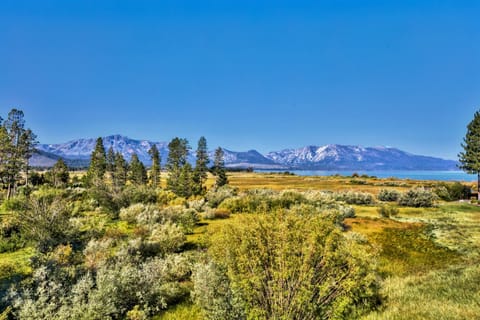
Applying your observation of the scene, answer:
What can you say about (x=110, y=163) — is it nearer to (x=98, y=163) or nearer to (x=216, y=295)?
(x=98, y=163)

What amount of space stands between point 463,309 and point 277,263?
4.55 m

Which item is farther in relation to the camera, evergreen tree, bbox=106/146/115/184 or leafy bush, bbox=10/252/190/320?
evergreen tree, bbox=106/146/115/184

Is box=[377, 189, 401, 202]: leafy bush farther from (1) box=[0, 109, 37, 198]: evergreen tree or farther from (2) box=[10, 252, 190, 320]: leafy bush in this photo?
(1) box=[0, 109, 37, 198]: evergreen tree

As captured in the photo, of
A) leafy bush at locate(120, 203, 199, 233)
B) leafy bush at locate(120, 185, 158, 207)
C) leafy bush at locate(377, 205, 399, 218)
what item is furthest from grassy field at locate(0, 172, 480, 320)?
leafy bush at locate(120, 185, 158, 207)

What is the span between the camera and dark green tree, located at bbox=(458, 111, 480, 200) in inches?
1815

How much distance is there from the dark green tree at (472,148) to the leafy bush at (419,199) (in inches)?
635

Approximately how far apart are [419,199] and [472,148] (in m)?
20.4

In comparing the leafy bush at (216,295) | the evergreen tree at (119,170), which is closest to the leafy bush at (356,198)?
the leafy bush at (216,295)

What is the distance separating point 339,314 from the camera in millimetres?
6074

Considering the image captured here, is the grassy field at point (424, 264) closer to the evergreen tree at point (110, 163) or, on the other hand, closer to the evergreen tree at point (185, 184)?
the evergreen tree at point (185, 184)

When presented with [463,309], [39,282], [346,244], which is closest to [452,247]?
[463,309]

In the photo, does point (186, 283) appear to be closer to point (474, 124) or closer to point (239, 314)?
point (239, 314)

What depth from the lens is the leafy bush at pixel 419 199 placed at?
36.3 m

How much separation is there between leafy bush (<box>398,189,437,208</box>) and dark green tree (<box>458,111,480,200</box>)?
1612 centimetres
